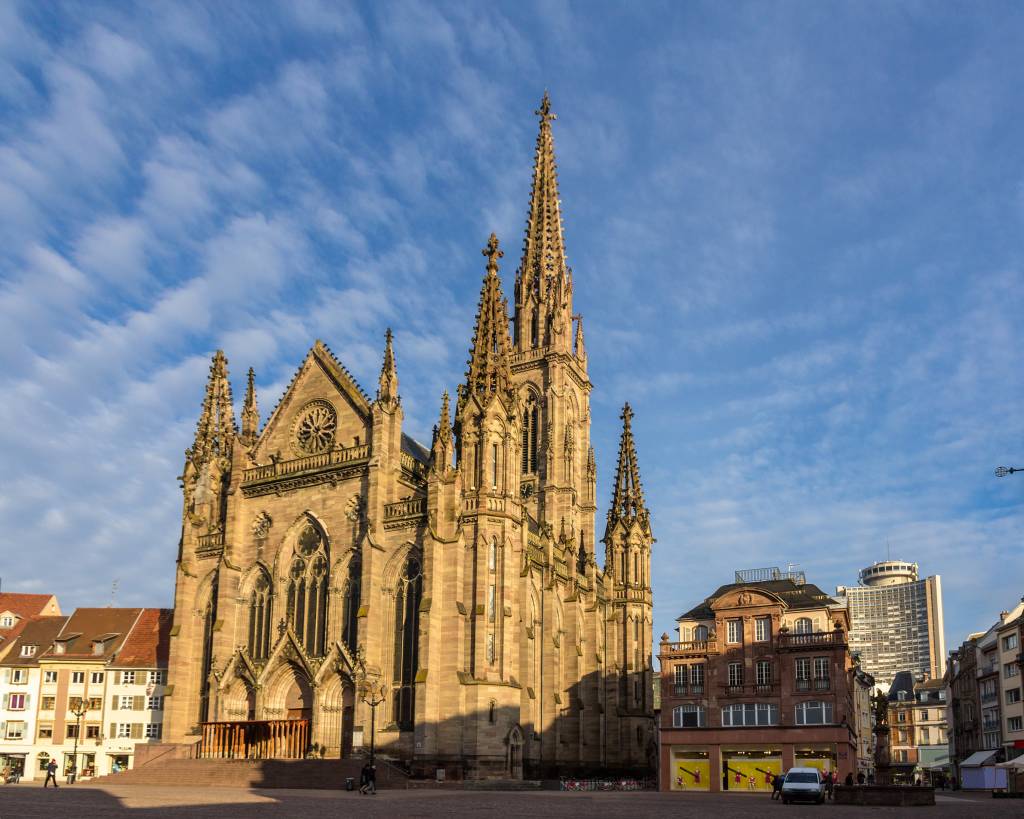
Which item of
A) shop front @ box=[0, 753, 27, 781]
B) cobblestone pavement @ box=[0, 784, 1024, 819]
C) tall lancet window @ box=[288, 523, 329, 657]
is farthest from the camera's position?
shop front @ box=[0, 753, 27, 781]

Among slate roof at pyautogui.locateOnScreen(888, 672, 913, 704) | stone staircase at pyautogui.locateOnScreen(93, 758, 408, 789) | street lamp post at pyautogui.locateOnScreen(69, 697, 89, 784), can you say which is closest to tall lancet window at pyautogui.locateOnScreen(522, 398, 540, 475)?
stone staircase at pyautogui.locateOnScreen(93, 758, 408, 789)

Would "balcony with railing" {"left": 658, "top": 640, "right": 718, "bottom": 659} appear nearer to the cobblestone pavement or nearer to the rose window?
the rose window

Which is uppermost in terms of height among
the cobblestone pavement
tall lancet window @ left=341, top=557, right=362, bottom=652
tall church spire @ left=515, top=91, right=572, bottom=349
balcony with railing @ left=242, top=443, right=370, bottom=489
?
tall church spire @ left=515, top=91, right=572, bottom=349

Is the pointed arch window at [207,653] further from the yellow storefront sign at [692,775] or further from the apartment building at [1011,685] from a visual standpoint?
the apartment building at [1011,685]

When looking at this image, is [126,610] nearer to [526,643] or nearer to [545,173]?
[526,643]

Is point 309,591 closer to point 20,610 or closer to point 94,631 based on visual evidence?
point 94,631

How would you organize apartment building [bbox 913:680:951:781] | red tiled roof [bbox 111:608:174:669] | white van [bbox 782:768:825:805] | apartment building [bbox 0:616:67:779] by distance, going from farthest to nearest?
apartment building [bbox 913:680:951:781] → red tiled roof [bbox 111:608:174:669] → apartment building [bbox 0:616:67:779] → white van [bbox 782:768:825:805]

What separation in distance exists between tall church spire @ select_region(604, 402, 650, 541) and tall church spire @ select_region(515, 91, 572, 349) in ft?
42.3

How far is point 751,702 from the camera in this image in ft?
206

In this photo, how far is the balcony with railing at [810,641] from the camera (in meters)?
60.9

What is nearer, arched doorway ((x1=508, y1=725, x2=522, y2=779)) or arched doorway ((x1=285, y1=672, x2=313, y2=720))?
arched doorway ((x1=508, y1=725, x2=522, y2=779))

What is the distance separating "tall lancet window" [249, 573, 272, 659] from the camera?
200ft

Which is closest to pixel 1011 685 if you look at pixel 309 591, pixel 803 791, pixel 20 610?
pixel 803 791

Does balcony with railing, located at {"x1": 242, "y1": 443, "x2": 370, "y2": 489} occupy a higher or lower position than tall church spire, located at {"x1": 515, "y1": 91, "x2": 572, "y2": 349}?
lower
